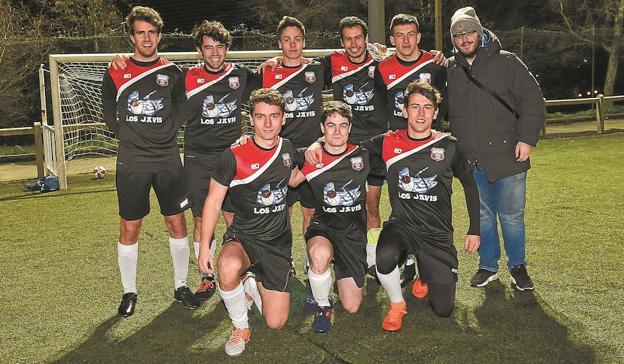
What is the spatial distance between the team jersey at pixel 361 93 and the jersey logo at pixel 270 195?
124 centimetres

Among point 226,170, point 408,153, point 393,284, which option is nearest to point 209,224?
point 226,170

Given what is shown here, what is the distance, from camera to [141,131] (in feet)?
15.5

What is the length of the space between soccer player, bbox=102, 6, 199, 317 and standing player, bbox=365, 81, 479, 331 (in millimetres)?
1389

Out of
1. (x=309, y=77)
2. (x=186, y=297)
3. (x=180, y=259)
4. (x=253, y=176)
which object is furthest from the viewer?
(x=309, y=77)

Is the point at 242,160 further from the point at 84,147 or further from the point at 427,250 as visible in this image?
the point at 84,147

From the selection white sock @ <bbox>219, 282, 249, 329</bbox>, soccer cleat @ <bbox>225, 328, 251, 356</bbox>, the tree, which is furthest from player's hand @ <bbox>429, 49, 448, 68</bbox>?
the tree

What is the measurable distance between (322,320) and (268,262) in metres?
0.46

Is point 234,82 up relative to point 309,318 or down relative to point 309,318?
up

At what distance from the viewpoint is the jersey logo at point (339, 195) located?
15.1ft

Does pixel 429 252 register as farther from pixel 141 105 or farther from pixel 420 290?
pixel 141 105

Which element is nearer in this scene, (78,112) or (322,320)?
(322,320)

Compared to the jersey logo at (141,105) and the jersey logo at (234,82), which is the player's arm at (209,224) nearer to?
the jersey logo at (141,105)

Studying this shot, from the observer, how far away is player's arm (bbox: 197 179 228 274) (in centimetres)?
403

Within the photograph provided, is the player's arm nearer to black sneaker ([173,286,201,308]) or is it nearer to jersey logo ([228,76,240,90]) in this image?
black sneaker ([173,286,201,308])
